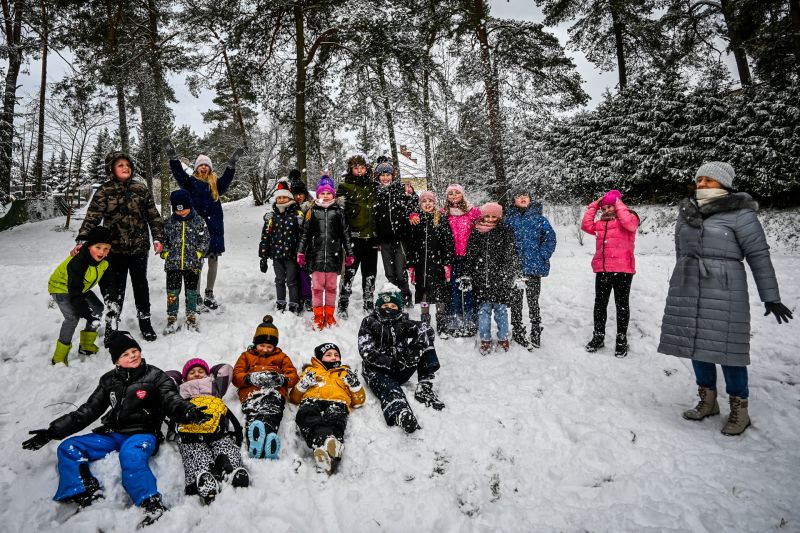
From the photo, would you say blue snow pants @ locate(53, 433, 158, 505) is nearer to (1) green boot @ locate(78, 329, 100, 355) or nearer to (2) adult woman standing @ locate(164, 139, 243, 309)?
(1) green boot @ locate(78, 329, 100, 355)

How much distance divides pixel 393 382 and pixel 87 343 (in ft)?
11.6

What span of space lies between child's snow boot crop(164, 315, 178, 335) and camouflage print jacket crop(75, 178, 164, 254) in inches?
37.6

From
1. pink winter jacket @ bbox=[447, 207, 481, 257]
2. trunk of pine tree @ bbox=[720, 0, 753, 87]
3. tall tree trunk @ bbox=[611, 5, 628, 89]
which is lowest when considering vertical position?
pink winter jacket @ bbox=[447, 207, 481, 257]

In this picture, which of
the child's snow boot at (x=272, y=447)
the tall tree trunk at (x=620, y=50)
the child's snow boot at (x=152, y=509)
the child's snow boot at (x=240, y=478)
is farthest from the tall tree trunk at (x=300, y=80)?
the tall tree trunk at (x=620, y=50)

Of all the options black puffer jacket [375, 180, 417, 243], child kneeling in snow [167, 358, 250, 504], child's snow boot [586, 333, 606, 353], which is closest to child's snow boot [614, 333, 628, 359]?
child's snow boot [586, 333, 606, 353]

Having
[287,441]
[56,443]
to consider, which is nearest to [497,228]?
[287,441]

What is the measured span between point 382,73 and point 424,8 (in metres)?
3.70

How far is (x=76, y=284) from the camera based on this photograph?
14.2ft

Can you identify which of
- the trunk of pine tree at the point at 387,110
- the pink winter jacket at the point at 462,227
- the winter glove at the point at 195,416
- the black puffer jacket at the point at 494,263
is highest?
the trunk of pine tree at the point at 387,110

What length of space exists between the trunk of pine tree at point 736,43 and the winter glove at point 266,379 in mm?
15654

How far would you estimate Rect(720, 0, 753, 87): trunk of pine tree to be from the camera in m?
12.5

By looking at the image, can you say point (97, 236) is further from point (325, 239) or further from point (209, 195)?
point (325, 239)

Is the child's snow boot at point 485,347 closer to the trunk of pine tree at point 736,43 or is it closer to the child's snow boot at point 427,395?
the child's snow boot at point 427,395

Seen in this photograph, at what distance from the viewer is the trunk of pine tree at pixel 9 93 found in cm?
1347
